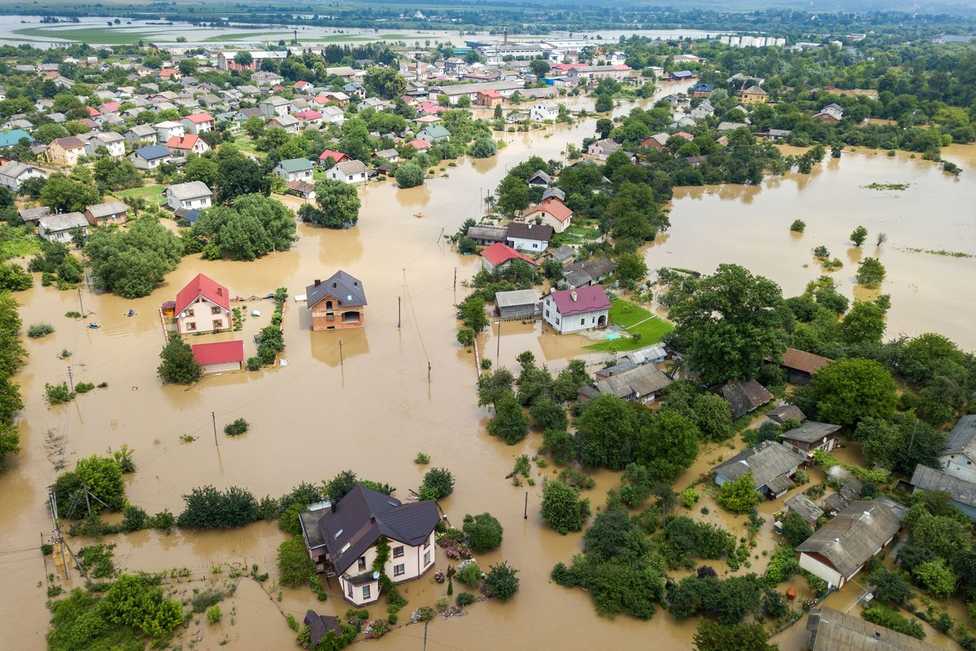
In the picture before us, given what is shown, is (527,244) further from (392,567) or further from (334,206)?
(392,567)

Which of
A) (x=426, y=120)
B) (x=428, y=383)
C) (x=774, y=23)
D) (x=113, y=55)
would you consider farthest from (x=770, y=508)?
(x=774, y=23)

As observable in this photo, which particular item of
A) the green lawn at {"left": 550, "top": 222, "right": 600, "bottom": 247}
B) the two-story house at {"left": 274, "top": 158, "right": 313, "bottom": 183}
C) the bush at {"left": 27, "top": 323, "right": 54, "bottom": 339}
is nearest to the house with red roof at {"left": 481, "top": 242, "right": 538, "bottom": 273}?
the green lawn at {"left": 550, "top": 222, "right": 600, "bottom": 247}

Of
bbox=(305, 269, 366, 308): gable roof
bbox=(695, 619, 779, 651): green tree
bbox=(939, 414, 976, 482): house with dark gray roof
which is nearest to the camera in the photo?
bbox=(695, 619, 779, 651): green tree

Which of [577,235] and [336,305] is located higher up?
[336,305]

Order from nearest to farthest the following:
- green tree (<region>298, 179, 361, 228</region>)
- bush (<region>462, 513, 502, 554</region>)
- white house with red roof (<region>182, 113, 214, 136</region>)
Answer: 1. bush (<region>462, 513, 502, 554</region>)
2. green tree (<region>298, 179, 361, 228</region>)
3. white house with red roof (<region>182, 113, 214, 136</region>)

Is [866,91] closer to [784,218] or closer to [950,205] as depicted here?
[950,205]

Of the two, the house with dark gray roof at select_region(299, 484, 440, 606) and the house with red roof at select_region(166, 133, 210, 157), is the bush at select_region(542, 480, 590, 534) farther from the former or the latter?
the house with red roof at select_region(166, 133, 210, 157)

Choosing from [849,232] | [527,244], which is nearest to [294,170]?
[527,244]
